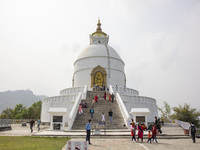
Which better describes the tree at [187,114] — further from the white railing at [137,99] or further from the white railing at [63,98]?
the white railing at [63,98]

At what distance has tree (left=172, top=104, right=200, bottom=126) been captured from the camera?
24.4 metres

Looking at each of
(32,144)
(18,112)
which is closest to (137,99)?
(32,144)

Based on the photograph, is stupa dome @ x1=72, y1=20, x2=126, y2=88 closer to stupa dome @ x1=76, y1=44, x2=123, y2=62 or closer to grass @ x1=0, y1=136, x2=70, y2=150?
stupa dome @ x1=76, y1=44, x2=123, y2=62

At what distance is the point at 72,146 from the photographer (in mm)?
5328

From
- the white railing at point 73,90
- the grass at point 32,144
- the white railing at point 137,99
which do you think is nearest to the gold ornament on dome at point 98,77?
the white railing at point 73,90

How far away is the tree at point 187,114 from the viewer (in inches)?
960

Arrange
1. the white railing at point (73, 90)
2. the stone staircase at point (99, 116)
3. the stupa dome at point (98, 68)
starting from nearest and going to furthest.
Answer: the stone staircase at point (99, 116), the white railing at point (73, 90), the stupa dome at point (98, 68)

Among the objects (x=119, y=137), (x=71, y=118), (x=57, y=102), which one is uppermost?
(x=57, y=102)

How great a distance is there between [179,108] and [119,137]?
18.9 meters

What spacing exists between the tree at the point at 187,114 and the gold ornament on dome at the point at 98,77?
11.3m

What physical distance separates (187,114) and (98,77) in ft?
44.3

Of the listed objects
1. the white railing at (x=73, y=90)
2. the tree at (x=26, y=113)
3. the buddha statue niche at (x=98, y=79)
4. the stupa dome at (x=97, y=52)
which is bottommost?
the tree at (x=26, y=113)

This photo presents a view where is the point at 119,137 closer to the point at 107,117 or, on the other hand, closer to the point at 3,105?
the point at 107,117

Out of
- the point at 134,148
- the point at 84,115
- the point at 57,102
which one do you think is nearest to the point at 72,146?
the point at 134,148
